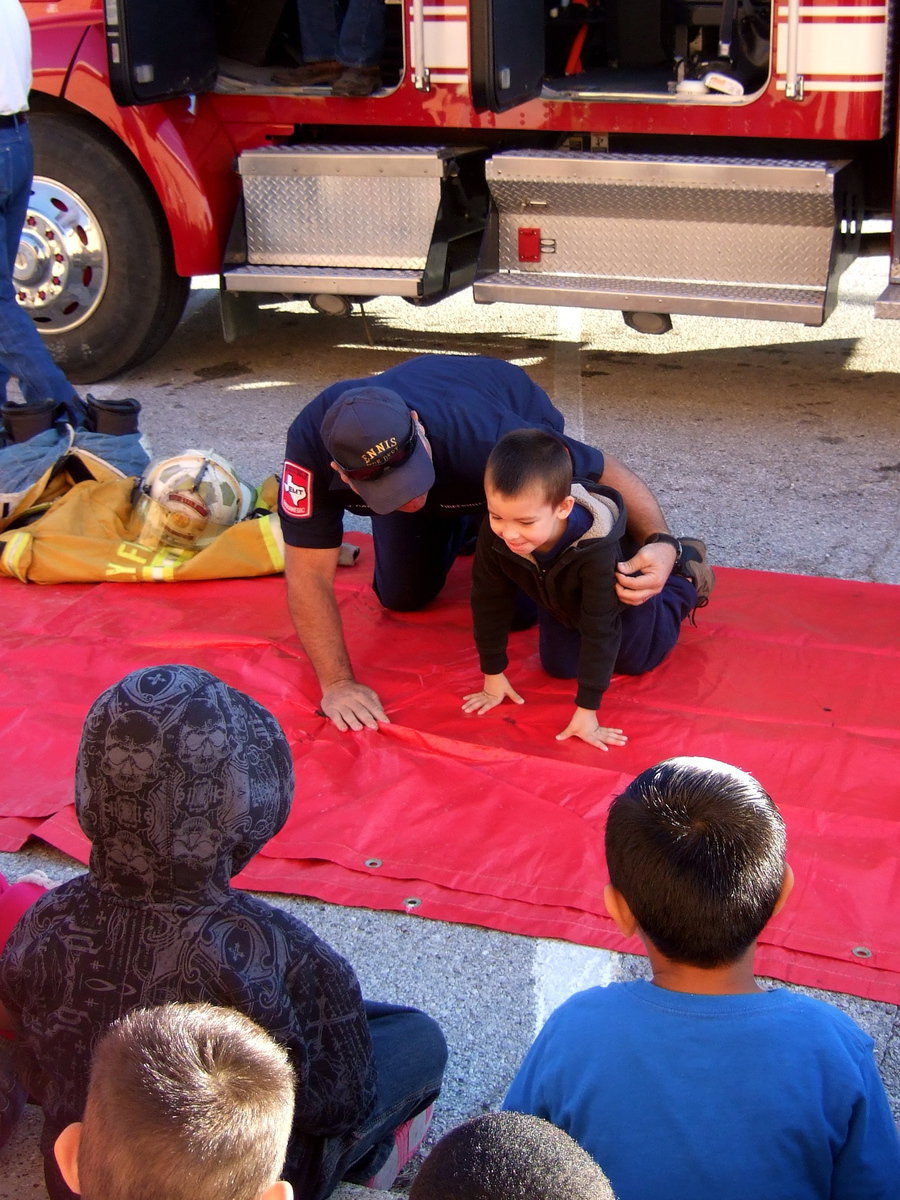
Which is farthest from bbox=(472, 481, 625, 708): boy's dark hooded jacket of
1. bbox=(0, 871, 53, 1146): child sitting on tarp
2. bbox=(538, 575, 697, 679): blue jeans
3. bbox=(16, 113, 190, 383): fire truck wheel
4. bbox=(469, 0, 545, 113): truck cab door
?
bbox=(16, 113, 190, 383): fire truck wheel

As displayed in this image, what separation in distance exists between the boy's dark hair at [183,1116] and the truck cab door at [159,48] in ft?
16.6

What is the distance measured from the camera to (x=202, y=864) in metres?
1.67

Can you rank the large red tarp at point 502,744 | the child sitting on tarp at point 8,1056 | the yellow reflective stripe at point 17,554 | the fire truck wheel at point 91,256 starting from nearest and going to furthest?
the child sitting on tarp at point 8,1056 < the large red tarp at point 502,744 < the yellow reflective stripe at point 17,554 < the fire truck wheel at point 91,256

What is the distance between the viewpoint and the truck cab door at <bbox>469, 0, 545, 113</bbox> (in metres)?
5.28

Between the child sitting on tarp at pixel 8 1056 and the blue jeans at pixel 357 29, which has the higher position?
the blue jeans at pixel 357 29

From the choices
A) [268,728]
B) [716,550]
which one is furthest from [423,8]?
[268,728]

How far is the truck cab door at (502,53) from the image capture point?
5277 millimetres

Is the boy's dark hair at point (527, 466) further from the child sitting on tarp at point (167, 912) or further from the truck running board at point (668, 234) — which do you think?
the truck running board at point (668, 234)

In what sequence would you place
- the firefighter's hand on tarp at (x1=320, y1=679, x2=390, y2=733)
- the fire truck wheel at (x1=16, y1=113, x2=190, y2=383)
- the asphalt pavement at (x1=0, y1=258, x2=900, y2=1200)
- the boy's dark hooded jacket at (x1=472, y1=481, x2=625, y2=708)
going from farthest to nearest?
the fire truck wheel at (x1=16, y1=113, x2=190, y2=383) < the firefighter's hand on tarp at (x1=320, y1=679, x2=390, y2=733) < the boy's dark hooded jacket at (x1=472, y1=481, x2=625, y2=708) < the asphalt pavement at (x1=0, y1=258, x2=900, y2=1200)

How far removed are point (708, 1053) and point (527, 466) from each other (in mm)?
1703

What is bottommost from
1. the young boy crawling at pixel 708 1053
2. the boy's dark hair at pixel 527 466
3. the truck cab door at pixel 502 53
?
the young boy crawling at pixel 708 1053

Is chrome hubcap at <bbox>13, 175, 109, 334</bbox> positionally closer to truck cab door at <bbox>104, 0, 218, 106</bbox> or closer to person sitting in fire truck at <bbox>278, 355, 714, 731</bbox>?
truck cab door at <bbox>104, 0, 218, 106</bbox>

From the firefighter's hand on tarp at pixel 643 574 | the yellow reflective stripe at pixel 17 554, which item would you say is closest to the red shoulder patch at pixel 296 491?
Answer: the firefighter's hand on tarp at pixel 643 574

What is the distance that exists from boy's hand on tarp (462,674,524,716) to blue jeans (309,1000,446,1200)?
4.54 ft
